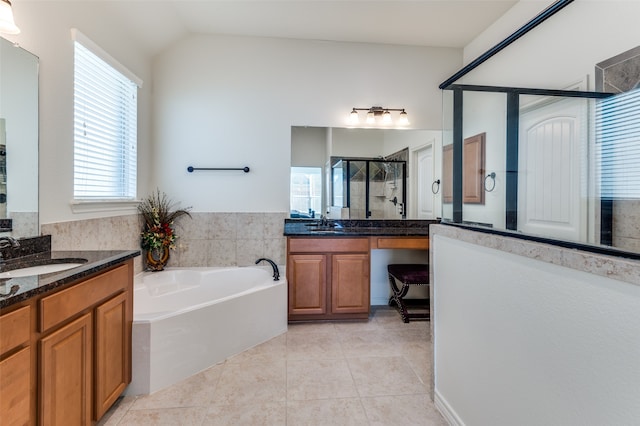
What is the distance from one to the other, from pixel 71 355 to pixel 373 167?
282 centimetres

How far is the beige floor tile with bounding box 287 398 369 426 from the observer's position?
1.58 metres

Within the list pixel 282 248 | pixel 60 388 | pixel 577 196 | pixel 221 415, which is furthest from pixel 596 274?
pixel 282 248

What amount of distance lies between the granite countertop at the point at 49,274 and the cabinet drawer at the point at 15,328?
0.15 feet

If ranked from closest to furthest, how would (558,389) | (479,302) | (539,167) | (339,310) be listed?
(558,389)
(479,302)
(539,167)
(339,310)

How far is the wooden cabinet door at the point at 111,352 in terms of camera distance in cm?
142

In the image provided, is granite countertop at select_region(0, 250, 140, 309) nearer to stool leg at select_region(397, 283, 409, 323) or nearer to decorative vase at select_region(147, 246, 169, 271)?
decorative vase at select_region(147, 246, 169, 271)

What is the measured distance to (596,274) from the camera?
0.83 metres

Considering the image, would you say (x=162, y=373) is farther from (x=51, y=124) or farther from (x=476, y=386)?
(x=476, y=386)

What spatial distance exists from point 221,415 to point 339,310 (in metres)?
1.39

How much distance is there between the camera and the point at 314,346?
7.86 ft

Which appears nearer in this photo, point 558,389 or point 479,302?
point 558,389

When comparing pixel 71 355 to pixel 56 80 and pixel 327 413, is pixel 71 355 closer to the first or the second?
pixel 327 413

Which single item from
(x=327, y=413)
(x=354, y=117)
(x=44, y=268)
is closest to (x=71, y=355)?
(x=44, y=268)

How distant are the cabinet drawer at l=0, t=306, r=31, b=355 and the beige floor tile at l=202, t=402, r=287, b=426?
984mm
